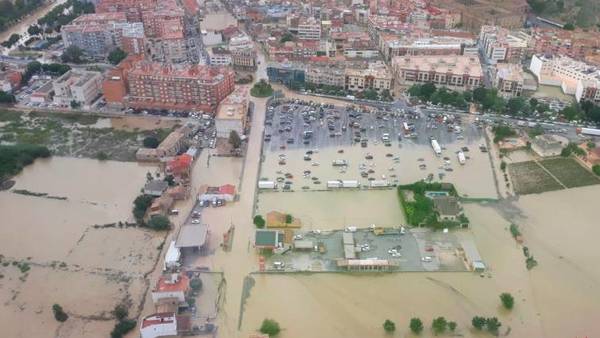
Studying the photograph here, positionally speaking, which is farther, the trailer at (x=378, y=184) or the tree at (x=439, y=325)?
the trailer at (x=378, y=184)

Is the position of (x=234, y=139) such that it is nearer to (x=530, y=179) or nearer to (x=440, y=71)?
(x=530, y=179)

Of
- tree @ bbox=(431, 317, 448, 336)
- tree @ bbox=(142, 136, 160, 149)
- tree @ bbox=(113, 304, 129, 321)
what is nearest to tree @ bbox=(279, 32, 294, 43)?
tree @ bbox=(142, 136, 160, 149)

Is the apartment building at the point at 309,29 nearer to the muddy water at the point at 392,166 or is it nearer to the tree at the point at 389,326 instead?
the muddy water at the point at 392,166

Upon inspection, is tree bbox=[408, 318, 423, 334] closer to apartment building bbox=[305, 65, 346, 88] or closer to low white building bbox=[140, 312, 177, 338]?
low white building bbox=[140, 312, 177, 338]

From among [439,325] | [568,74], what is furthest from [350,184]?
[568,74]

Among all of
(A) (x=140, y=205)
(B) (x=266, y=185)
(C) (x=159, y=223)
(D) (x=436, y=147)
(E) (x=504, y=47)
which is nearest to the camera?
(C) (x=159, y=223)

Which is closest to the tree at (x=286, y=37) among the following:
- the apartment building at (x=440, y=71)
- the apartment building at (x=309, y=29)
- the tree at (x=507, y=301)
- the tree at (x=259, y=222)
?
the apartment building at (x=309, y=29)

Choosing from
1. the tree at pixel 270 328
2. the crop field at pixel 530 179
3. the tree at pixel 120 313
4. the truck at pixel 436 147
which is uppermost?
the truck at pixel 436 147

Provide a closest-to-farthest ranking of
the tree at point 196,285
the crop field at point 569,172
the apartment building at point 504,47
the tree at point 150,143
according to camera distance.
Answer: the tree at point 196,285 → the crop field at point 569,172 → the tree at point 150,143 → the apartment building at point 504,47
